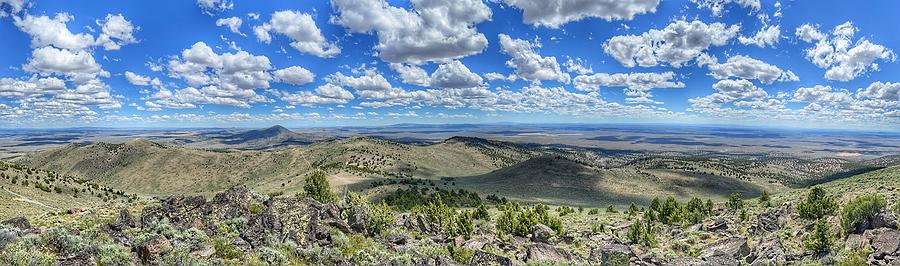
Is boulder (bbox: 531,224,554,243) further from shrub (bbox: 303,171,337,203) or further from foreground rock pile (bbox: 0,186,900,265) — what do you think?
shrub (bbox: 303,171,337,203)

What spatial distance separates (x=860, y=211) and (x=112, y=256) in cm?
4472

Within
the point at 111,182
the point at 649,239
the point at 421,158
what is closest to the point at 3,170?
the point at 649,239

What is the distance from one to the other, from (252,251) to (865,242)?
3767 cm

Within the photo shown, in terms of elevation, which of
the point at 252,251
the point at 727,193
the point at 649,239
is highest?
the point at 252,251

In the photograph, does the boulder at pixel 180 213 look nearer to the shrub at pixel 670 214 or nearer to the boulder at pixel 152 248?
the boulder at pixel 152 248

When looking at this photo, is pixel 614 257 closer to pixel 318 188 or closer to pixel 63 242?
pixel 63 242

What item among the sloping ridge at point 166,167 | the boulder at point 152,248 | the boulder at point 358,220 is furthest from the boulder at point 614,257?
the sloping ridge at point 166,167

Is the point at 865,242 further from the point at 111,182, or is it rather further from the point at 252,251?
the point at 111,182

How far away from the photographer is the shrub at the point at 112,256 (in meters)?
14.9

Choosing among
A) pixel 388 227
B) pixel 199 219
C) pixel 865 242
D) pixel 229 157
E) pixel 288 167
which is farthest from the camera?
pixel 229 157

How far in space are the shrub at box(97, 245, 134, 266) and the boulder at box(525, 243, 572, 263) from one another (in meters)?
21.9

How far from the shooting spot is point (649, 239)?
1661 inches

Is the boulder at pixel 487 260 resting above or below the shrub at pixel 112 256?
below

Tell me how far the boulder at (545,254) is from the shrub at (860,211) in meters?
21.5
